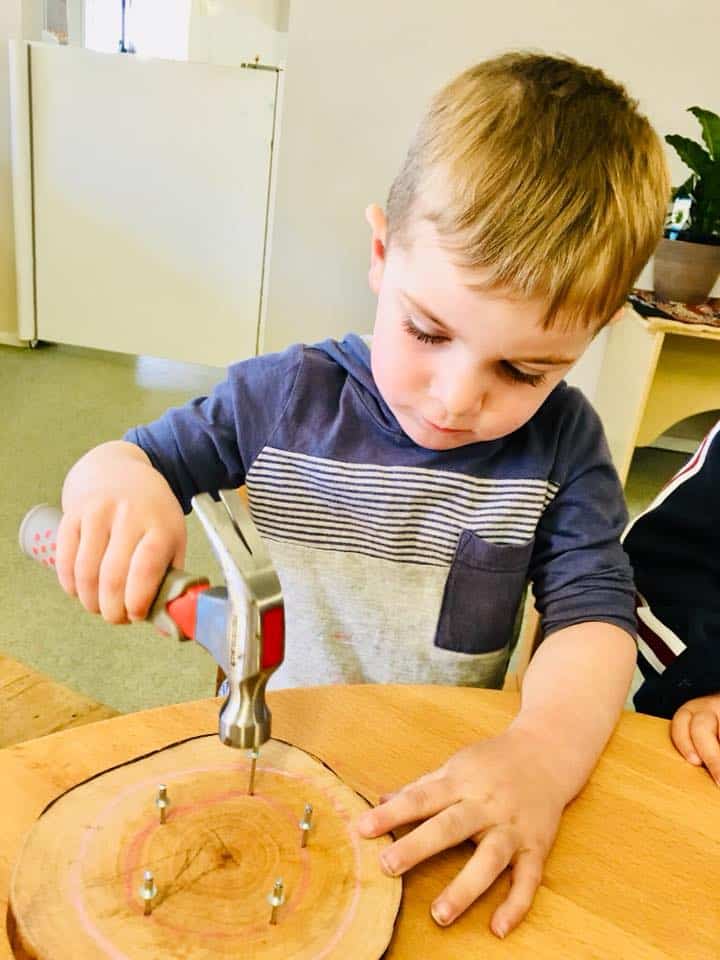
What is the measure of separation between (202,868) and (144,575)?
0.17 meters

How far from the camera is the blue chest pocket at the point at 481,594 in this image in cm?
84

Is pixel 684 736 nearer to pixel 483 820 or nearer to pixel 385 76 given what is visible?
pixel 483 820

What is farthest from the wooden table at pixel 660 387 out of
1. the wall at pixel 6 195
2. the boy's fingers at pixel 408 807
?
the wall at pixel 6 195

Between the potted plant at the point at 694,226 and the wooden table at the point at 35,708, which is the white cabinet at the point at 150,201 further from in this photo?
the wooden table at the point at 35,708

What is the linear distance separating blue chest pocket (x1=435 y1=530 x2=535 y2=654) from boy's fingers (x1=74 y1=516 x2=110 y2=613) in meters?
0.42

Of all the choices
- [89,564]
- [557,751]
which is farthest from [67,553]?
[557,751]

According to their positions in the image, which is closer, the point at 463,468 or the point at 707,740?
the point at 707,740

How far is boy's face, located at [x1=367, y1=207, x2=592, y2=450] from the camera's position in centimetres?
61

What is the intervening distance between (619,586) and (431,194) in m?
0.39

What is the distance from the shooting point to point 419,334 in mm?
657

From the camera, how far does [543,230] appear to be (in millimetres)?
611

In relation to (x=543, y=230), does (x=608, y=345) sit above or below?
below

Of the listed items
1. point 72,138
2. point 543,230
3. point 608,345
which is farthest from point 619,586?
point 72,138

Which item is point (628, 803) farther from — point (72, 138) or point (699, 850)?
point (72, 138)
